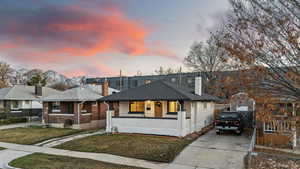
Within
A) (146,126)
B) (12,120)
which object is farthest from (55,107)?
(146,126)

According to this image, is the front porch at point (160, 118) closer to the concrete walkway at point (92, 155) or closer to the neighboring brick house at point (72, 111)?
the neighboring brick house at point (72, 111)

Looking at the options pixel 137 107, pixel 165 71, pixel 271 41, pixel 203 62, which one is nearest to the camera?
pixel 271 41

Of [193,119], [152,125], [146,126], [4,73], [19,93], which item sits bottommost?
[146,126]

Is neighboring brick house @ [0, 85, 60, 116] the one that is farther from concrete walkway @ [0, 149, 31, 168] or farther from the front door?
the front door

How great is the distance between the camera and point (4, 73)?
135 feet

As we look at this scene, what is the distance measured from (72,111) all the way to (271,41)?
1724 cm

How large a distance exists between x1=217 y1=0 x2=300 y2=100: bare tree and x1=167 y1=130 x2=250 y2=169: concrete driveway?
172 inches

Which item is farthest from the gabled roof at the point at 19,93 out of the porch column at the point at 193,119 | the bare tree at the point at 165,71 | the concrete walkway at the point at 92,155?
the bare tree at the point at 165,71

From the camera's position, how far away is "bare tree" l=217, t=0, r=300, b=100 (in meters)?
4.07

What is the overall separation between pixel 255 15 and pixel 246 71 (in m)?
1.39

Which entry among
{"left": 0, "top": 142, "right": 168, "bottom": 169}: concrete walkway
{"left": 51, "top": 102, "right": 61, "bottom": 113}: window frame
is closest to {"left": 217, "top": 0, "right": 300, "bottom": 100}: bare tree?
{"left": 0, "top": 142, "right": 168, "bottom": 169}: concrete walkway

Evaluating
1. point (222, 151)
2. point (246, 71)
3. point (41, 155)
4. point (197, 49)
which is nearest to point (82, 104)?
point (41, 155)

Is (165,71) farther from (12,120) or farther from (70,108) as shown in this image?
(12,120)

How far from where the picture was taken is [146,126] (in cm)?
1380
